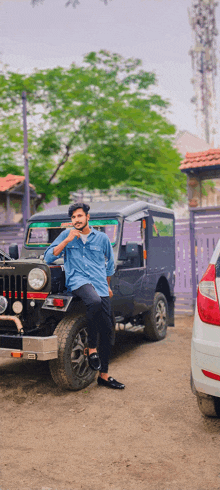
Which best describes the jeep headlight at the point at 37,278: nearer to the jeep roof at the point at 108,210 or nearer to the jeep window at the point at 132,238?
the jeep window at the point at 132,238

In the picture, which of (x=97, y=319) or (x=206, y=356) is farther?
(x=97, y=319)

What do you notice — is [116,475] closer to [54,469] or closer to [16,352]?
[54,469]

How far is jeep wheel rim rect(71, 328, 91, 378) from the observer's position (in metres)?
5.07

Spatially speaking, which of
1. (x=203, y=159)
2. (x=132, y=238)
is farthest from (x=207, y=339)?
(x=203, y=159)

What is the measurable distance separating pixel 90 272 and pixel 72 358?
0.90 meters

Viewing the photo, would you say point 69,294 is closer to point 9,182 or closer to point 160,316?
point 160,316

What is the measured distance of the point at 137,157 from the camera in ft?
81.8

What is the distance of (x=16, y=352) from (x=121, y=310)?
74.2 inches

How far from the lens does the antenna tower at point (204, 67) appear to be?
180 ft

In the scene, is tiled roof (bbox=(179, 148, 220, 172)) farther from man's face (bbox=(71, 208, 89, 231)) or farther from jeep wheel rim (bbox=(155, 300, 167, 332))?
man's face (bbox=(71, 208, 89, 231))

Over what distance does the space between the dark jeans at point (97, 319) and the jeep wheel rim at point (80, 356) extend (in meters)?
0.17

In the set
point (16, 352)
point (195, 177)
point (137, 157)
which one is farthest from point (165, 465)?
point (137, 157)

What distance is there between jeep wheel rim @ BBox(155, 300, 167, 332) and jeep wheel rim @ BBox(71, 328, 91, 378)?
262 centimetres

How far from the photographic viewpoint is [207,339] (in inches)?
146
